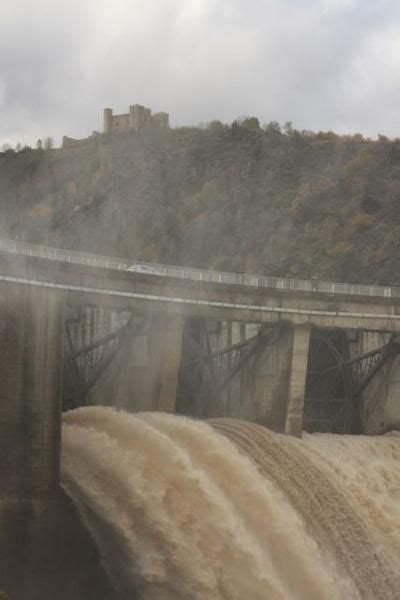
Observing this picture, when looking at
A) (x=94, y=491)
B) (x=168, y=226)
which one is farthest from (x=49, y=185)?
(x=94, y=491)

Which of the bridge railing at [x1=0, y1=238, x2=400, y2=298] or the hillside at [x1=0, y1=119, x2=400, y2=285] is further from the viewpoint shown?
the hillside at [x1=0, y1=119, x2=400, y2=285]

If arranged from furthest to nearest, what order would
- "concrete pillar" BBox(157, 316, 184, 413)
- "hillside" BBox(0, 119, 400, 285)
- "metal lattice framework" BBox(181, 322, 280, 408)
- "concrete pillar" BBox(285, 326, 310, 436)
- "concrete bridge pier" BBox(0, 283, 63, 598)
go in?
"hillside" BBox(0, 119, 400, 285), "metal lattice framework" BBox(181, 322, 280, 408), "concrete pillar" BBox(285, 326, 310, 436), "concrete pillar" BBox(157, 316, 184, 413), "concrete bridge pier" BBox(0, 283, 63, 598)

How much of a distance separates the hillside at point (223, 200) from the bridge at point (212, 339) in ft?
74.0

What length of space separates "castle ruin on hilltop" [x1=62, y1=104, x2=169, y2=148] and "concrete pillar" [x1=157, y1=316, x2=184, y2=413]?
6403cm

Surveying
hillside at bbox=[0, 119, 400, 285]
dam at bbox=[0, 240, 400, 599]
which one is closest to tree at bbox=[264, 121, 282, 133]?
hillside at bbox=[0, 119, 400, 285]

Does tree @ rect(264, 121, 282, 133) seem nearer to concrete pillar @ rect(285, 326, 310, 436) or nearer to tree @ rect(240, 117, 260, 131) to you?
tree @ rect(240, 117, 260, 131)

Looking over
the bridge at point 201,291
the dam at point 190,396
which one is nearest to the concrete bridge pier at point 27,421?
the dam at point 190,396

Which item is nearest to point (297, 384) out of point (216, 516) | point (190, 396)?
point (190, 396)

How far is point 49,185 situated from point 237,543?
221 ft

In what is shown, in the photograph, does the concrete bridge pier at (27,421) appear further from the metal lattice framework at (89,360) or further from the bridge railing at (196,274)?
the metal lattice framework at (89,360)

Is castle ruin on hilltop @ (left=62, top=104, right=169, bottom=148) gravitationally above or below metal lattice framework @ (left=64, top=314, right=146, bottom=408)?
above

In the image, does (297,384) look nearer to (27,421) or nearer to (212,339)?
(212,339)

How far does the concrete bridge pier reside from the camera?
89.1 ft

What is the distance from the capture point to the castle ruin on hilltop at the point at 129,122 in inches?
3989
